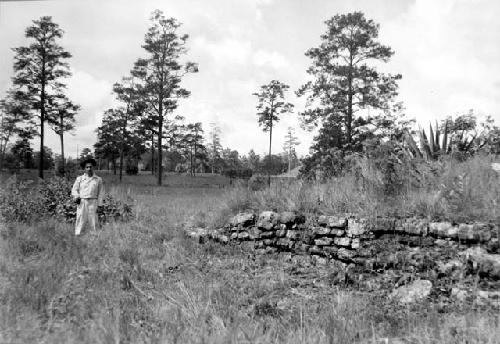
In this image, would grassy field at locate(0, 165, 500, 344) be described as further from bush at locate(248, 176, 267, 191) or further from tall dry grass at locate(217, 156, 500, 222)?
bush at locate(248, 176, 267, 191)

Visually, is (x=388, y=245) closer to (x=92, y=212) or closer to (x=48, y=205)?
(x=92, y=212)

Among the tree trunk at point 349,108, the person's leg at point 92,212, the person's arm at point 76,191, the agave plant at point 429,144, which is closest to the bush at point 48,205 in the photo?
the person's leg at point 92,212

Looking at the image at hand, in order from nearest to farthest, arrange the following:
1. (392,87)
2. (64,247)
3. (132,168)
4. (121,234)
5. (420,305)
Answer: (420,305)
(64,247)
(121,234)
(392,87)
(132,168)

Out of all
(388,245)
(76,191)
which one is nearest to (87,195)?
(76,191)

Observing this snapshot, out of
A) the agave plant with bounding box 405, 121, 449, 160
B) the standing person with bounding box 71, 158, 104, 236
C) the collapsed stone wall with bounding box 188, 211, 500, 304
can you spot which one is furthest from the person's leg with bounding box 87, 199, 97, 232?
the agave plant with bounding box 405, 121, 449, 160

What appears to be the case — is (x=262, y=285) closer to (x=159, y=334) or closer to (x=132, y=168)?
(x=159, y=334)

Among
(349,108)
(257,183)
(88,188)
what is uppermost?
(349,108)

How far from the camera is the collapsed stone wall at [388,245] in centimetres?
419

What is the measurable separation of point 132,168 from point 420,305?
164 feet

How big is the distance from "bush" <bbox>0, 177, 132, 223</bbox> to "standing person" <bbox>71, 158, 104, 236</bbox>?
1.37m

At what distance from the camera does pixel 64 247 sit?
21.8ft

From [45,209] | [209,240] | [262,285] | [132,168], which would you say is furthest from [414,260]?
[132,168]

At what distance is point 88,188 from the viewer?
27.7 ft

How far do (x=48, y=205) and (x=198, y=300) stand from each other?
28.1 ft
